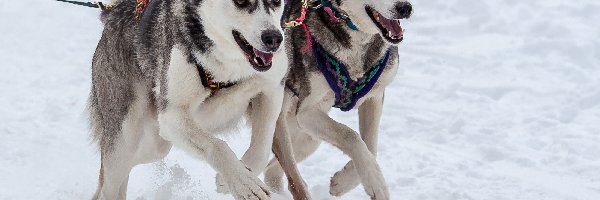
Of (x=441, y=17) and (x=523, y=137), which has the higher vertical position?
(x=523, y=137)

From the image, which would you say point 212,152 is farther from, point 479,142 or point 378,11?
point 479,142

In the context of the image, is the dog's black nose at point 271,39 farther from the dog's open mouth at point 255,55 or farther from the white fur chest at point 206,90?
the white fur chest at point 206,90

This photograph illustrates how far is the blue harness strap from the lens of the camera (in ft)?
17.0

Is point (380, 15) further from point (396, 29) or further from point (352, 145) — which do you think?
point (352, 145)

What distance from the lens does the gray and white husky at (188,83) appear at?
168 inches

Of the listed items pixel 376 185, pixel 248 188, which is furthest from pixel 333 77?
pixel 248 188

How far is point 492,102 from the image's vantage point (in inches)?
311

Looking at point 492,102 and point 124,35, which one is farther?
point 492,102

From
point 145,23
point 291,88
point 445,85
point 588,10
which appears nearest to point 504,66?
point 445,85

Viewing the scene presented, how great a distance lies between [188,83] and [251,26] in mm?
511

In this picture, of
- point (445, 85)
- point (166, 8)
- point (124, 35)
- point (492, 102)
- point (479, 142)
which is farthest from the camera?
point (445, 85)

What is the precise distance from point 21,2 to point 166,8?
648 cm

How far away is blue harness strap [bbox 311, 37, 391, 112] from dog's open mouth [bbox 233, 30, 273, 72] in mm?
922

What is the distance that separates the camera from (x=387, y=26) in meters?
4.95
